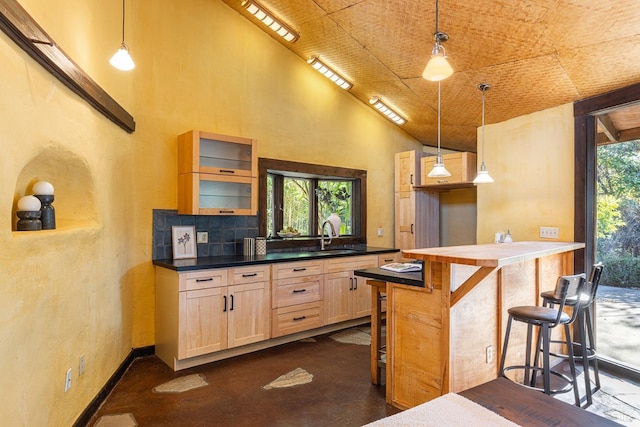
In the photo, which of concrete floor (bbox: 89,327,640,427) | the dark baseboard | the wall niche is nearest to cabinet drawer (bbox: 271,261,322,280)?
concrete floor (bbox: 89,327,640,427)

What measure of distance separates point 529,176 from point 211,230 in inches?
139

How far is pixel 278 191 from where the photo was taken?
4766mm

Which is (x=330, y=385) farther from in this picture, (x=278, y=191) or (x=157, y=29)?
(x=157, y=29)

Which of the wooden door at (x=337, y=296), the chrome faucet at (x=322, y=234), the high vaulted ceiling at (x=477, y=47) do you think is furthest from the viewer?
the chrome faucet at (x=322, y=234)

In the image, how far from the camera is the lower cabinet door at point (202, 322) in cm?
319

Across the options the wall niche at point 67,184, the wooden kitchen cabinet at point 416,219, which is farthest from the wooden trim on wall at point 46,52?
the wooden kitchen cabinet at point 416,219

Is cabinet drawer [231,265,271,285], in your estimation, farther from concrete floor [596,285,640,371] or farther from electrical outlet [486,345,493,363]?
concrete floor [596,285,640,371]

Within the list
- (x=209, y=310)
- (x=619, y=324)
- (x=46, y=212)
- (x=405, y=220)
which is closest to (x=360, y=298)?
(x=405, y=220)

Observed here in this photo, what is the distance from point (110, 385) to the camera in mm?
2855

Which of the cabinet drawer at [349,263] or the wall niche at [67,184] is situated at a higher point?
the wall niche at [67,184]

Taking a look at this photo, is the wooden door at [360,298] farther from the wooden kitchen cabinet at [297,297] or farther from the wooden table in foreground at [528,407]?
the wooden table in foreground at [528,407]

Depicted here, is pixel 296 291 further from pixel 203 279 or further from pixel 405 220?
pixel 405 220

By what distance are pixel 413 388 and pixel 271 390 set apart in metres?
1.12

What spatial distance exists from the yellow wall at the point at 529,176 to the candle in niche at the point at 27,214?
14.1 ft
